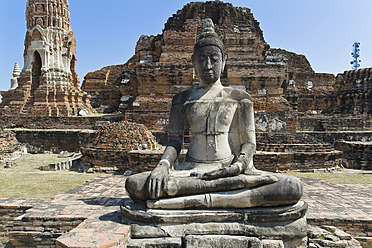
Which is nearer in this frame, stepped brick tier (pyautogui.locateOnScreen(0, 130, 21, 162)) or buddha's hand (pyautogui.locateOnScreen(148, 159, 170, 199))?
buddha's hand (pyautogui.locateOnScreen(148, 159, 170, 199))

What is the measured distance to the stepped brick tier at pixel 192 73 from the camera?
13.6 m

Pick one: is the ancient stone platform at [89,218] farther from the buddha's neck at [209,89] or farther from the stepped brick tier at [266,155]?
the stepped brick tier at [266,155]

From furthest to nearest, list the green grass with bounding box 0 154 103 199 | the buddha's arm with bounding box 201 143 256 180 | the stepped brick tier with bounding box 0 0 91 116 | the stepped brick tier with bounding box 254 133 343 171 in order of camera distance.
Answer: the stepped brick tier with bounding box 0 0 91 116, the stepped brick tier with bounding box 254 133 343 171, the green grass with bounding box 0 154 103 199, the buddha's arm with bounding box 201 143 256 180

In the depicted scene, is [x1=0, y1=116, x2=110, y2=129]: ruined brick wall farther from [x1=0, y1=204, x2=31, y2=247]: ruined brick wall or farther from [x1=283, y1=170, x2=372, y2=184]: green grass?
[x1=0, y1=204, x2=31, y2=247]: ruined brick wall

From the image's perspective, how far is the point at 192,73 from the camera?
13438mm

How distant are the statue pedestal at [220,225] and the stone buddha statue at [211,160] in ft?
0.32

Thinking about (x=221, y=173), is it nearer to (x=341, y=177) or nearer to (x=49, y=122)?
(x=341, y=177)

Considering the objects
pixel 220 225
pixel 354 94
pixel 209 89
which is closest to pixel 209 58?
pixel 209 89

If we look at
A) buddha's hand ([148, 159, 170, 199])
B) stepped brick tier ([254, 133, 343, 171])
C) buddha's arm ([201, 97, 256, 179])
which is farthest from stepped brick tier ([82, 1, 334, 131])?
buddha's hand ([148, 159, 170, 199])

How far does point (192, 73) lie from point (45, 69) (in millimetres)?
10196

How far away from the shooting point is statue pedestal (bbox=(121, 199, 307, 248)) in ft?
11.2

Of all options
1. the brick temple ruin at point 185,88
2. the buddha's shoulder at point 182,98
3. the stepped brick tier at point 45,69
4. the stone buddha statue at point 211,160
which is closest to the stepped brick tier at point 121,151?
the brick temple ruin at point 185,88

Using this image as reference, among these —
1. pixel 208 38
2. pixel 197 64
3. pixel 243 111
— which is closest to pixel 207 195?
pixel 243 111

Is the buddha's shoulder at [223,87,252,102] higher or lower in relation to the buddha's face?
lower
